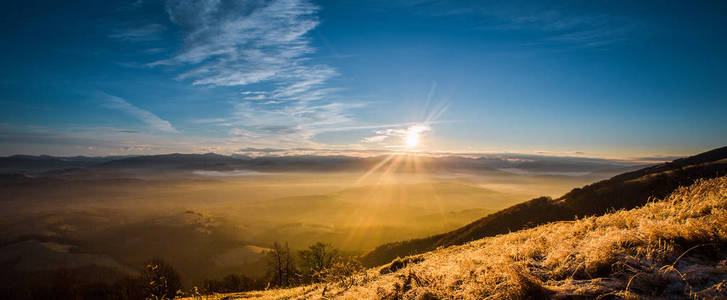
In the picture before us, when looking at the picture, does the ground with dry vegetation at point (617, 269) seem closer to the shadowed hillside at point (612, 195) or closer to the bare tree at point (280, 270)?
the shadowed hillside at point (612, 195)

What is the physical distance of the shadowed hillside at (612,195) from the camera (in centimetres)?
3588

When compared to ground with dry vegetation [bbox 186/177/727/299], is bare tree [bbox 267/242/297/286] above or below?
below

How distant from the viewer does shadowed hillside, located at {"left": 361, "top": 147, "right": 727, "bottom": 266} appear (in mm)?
35875

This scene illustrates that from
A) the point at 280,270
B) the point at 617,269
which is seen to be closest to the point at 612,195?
the point at 617,269

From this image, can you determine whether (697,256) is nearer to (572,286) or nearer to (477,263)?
(572,286)

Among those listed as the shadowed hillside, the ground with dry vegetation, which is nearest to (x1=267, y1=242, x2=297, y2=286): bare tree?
the shadowed hillside

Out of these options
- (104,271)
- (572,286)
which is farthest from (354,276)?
(104,271)

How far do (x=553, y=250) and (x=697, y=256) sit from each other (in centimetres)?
203

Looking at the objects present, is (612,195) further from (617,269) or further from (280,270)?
(280,270)

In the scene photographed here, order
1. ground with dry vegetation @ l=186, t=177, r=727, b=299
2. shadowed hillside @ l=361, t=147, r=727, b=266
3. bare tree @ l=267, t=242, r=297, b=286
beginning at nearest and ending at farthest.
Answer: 1. ground with dry vegetation @ l=186, t=177, r=727, b=299
2. shadowed hillside @ l=361, t=147, r=727, b=266
3. bare tree @ l=267, t=242, r=297, b=286

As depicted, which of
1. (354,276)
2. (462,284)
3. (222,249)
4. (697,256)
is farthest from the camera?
(222,249)

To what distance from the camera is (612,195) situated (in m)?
42.8

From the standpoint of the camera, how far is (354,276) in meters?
11.0

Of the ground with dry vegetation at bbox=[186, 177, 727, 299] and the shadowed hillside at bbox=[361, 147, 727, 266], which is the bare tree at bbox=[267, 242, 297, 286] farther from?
the ground with dry vegetation at bbox=[186, 177, 727, 299]
